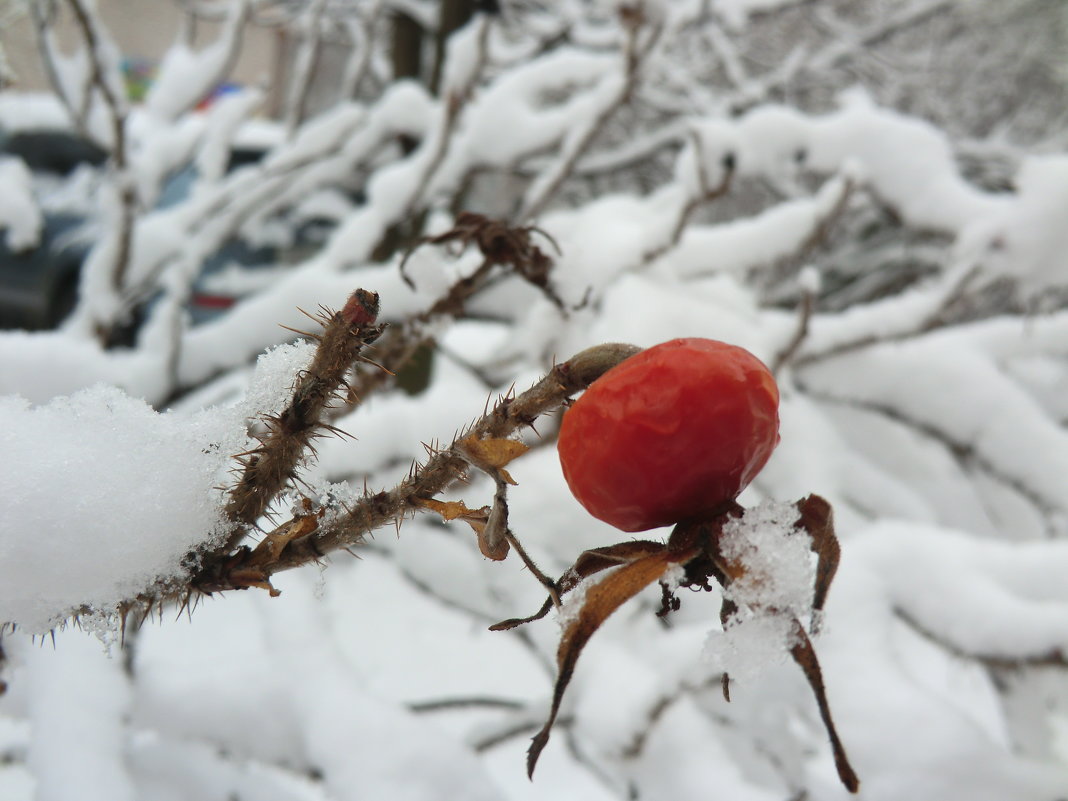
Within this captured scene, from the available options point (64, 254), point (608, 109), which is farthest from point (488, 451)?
point (64, 254)

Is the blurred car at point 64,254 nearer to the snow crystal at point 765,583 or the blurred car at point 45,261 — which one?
the blurred car at point 45,261

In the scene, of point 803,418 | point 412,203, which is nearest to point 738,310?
point 803,418

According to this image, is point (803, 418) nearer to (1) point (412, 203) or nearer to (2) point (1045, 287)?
(2) point (1045, 287)

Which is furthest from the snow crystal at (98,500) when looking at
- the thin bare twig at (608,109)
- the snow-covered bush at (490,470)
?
the thin bare twig at (608,109)

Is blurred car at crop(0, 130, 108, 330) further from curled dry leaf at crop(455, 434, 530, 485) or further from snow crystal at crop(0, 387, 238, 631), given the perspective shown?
curled dry leaf at crop(455, 434, 530, 485)

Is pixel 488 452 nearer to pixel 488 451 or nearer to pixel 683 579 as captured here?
pixel 488 451
